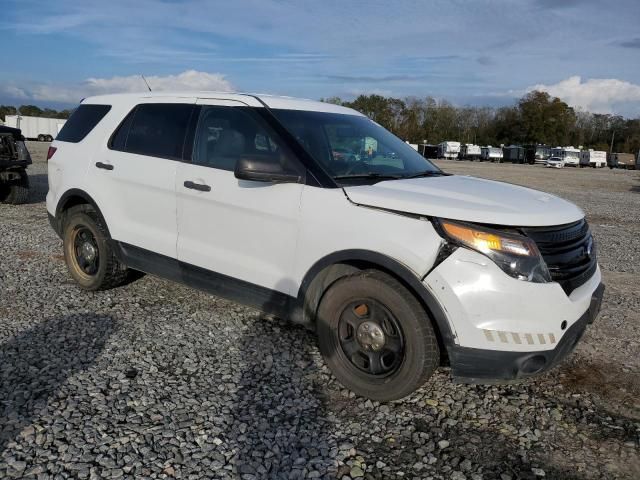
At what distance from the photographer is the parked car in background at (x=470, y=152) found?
245 feet

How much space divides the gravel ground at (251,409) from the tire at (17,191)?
6.58m

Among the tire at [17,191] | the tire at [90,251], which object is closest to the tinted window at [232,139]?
the tire at [90,251]

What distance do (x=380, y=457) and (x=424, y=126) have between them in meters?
97.8

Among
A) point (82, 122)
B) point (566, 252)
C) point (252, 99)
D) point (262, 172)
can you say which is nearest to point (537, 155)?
point (82, 122)

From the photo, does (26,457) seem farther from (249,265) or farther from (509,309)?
(509,309)

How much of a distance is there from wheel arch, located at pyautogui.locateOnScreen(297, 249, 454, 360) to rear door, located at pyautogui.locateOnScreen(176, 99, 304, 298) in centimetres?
17

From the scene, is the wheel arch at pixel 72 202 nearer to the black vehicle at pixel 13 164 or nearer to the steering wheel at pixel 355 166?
the steering wheel at pixel 355 166

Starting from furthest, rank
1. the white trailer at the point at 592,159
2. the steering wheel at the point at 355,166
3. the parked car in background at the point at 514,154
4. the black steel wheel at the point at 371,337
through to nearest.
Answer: the parked car in background at the point at 514,154 → the white trailer at the point at 592,159 → the steering wheel at the point at 355,166 → the black steel wheel at the point at 371,337

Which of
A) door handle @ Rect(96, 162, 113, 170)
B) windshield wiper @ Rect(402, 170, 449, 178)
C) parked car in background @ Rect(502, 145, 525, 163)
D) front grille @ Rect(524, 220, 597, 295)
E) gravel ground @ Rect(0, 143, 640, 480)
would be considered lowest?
parked car in background @ Rect(502, 145, 525, 163)

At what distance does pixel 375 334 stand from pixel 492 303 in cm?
77

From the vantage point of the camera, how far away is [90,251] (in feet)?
17.7

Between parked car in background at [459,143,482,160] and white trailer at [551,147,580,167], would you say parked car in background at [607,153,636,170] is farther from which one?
parked car in background at [459,143,482,160]

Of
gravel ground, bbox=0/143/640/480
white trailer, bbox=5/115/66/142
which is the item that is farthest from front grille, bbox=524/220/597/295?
white trailer, bbox=5/115/66/142

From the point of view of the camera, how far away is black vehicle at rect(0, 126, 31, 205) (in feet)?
33.8
